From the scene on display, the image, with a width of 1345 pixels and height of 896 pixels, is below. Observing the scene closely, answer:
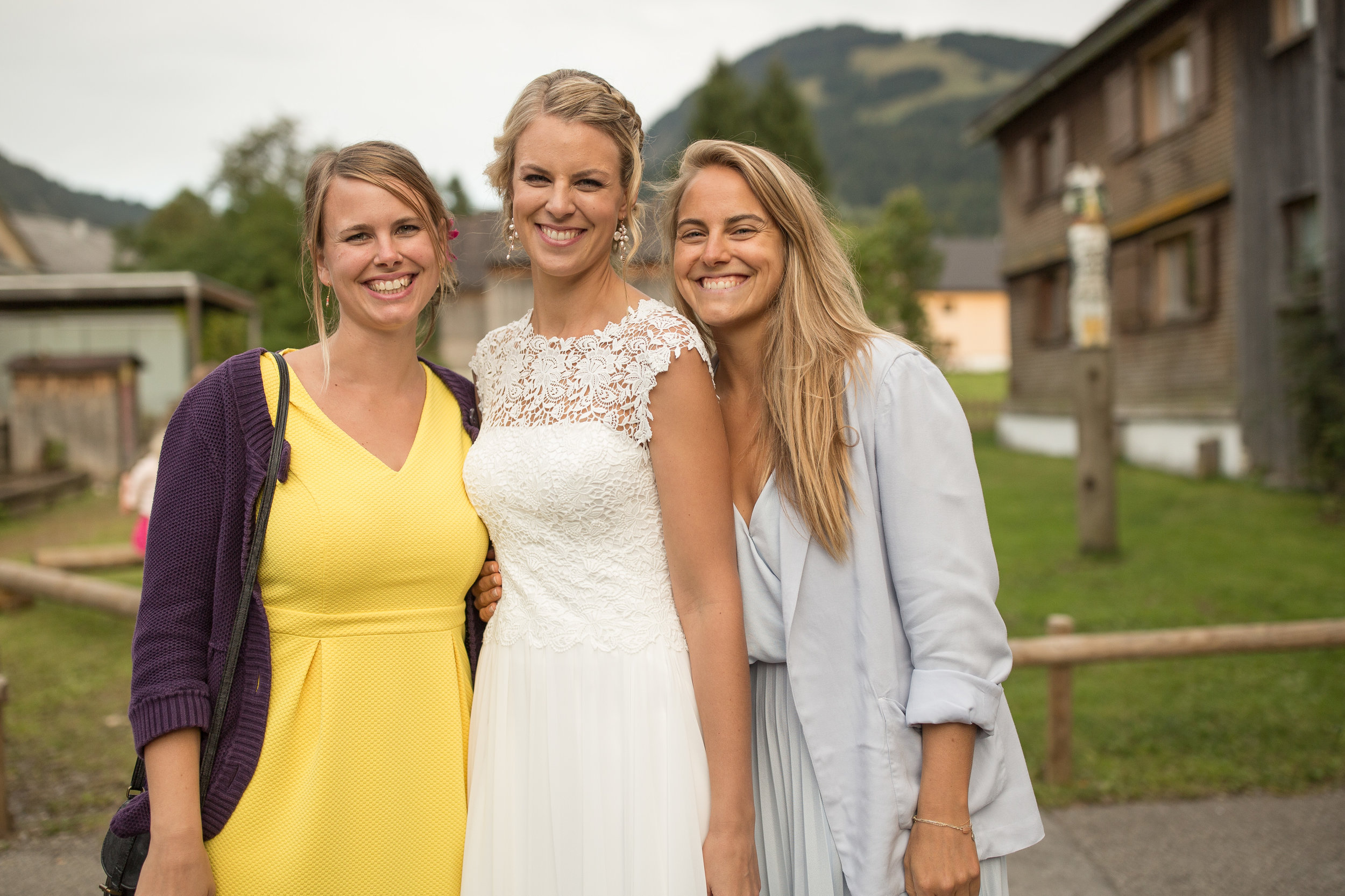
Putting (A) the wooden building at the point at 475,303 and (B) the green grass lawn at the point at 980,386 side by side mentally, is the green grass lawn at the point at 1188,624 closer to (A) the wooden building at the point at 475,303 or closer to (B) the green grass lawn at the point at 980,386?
(A) the wooden building at the point at 475,303

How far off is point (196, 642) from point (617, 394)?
1025mm

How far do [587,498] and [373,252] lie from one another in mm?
761

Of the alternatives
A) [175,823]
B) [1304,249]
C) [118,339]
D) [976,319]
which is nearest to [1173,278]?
[1304,249]

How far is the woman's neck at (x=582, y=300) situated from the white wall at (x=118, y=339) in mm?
18058

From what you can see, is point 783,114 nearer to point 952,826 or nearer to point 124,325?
point 124,325

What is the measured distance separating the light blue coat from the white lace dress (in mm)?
302

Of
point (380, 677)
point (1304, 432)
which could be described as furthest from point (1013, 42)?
point (380, 677)

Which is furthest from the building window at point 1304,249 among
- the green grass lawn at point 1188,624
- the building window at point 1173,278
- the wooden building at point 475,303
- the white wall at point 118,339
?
the white wall at point 118,339

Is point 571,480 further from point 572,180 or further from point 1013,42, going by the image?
point 1013,42

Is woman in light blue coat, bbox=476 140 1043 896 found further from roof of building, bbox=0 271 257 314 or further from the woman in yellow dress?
roof of building, bbox=0 271 257 314

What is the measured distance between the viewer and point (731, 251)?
219cm

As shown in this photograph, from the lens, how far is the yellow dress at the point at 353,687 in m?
1.98

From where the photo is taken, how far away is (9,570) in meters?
6.59

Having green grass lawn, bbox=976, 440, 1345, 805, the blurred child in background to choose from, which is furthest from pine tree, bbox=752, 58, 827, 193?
the blurred child in background
